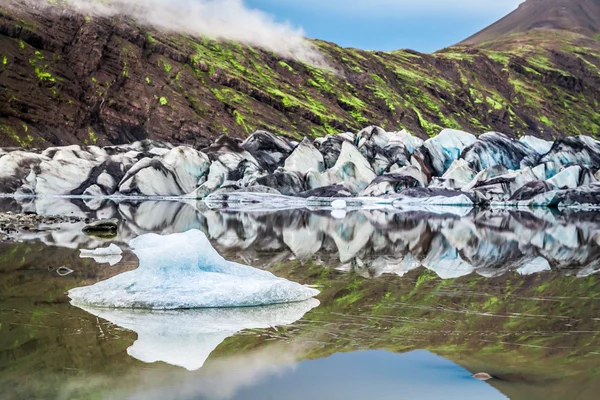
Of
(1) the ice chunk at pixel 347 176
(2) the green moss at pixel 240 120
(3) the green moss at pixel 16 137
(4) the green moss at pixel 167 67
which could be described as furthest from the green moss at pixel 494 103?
(1) the ice chunk at pixel 347 176

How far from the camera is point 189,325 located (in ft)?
24.0

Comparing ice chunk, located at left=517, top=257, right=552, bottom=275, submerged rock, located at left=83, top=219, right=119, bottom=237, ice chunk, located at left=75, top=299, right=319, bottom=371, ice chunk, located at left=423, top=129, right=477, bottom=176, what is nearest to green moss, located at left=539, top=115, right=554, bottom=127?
ice chunk, located at left=423, top=129, right=477, bottom=176

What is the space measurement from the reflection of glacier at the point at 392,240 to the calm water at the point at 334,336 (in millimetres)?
146

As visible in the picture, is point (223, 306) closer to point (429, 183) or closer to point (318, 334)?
point (318, 334)

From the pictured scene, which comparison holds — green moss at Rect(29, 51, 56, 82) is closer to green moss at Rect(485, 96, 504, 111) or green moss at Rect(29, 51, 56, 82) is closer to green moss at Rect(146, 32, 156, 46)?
green moss at Rect(146, 32, 156, 46)

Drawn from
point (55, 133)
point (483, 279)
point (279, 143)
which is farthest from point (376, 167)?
point (55, 133)

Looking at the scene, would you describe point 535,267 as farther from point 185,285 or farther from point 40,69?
point 40,69

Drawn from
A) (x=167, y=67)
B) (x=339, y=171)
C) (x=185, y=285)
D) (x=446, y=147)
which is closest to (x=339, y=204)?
(x=339, y=171)

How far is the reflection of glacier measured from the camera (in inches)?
508

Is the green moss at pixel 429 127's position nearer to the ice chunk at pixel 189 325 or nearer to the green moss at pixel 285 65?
the green moss at pixel 285 65

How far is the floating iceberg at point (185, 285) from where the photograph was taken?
26.9ft

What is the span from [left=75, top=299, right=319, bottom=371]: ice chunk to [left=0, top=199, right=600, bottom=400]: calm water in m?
0.02

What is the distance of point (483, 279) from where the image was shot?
435 inches

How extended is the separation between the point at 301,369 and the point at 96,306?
3415 millimetres
